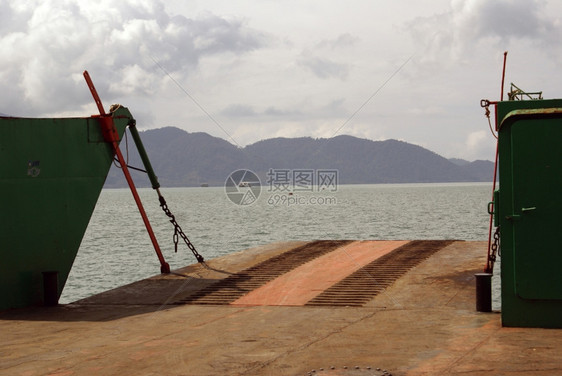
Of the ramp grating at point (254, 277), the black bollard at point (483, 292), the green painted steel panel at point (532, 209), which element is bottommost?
the ramp grating at point (254, 277)

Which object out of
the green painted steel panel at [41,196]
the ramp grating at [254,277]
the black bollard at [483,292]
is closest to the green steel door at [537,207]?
the black bollard at [483,292]

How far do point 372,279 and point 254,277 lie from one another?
2.68 metres

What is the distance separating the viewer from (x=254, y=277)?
15.9 metres

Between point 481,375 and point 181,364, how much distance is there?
3.28 meters

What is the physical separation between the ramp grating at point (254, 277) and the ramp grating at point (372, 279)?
5.65 feet

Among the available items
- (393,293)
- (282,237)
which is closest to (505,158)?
(393,293)

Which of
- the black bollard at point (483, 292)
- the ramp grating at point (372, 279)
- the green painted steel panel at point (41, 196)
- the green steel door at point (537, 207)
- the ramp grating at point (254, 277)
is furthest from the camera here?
the ramp grating at point (254, 277)

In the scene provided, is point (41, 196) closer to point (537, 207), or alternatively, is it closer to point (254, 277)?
point (254, 277)

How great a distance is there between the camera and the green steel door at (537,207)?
31.2 ft

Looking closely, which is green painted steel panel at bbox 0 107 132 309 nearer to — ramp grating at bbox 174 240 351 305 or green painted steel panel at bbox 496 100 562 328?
ramp grating at bbox 174 240 351 305

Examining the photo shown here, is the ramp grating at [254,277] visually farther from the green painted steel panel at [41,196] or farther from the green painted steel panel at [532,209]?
the green painted steel panel at [532,209]

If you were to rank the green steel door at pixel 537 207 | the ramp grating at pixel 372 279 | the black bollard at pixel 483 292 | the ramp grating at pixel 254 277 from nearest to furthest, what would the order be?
the green steel door at pixel 537 207 → the black bollard at pixel 483 292 → the ramp grating at pixel 372 279 → the ramp grating at pixel 254 277

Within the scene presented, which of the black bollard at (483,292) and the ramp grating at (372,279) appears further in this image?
the ramp grating at (372,279)

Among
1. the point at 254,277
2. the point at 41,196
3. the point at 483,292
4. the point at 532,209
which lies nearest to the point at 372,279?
the point at 254,277
